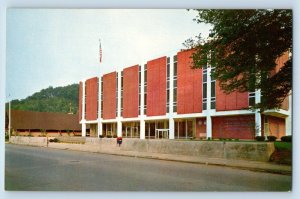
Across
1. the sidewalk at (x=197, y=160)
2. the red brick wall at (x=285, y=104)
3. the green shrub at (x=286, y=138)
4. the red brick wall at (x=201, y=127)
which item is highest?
the red brick wall at (x=285, y=104)

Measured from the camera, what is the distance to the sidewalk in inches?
368

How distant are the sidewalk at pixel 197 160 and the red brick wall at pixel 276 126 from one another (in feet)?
2.48

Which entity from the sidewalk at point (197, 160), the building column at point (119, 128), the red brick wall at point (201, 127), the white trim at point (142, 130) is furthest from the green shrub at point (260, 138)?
the building column at point (119, 128)

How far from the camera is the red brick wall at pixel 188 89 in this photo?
11531mm

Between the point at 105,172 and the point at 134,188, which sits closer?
the point at 134,188

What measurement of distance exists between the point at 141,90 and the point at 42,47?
173 inches

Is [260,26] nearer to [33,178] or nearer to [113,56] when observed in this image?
[113,56]

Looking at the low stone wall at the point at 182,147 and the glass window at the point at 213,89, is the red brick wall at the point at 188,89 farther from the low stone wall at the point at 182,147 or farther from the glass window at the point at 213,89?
the low stone wall at the point at 182,147

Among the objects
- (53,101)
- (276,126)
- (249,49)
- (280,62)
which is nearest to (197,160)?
(276,126)

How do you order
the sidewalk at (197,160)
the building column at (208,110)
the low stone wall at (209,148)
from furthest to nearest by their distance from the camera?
the building column at (208,110) → the low stone wall at (209,148) → the sidewalk at (197,160)

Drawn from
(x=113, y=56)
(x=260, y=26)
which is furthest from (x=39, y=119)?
(x=260, y=26)

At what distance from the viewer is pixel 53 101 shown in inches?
383

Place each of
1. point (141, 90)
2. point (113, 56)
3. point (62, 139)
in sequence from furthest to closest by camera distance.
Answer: point (141, 90)
point (62, 139)
point (113, 56)

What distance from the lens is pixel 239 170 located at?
9.91 meters
